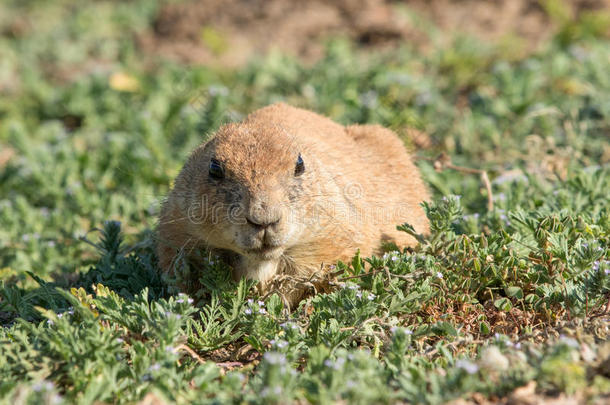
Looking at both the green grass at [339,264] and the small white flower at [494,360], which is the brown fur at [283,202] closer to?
the green grass at [339,264]

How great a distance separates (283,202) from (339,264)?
67 centimetres

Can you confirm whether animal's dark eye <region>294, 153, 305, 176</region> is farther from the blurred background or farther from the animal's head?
the blurred background

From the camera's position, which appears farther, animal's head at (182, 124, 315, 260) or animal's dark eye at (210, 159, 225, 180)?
animal's dark eye at (210, 159, 225, 180)

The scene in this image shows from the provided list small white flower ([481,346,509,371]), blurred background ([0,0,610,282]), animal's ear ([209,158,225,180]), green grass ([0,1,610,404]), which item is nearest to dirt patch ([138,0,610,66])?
blurred background ([0,0,610,282])

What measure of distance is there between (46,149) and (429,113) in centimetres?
420

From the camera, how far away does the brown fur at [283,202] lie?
3.93 m

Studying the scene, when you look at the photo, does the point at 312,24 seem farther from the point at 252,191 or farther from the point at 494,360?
the point at 494,360

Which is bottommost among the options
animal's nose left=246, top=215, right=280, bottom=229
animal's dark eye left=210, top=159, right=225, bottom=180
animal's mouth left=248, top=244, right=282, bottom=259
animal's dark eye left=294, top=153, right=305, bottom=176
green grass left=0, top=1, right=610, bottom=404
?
green grass left=0, top=1, right=610, bottom=404

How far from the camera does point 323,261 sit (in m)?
4.45

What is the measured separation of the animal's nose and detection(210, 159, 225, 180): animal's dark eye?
492 millimetres

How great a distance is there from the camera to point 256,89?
8.48 meters

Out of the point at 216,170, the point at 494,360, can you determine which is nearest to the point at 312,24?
the point at 216,170

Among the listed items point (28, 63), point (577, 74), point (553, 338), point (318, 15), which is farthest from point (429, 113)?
point (28, 63)

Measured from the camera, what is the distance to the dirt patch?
376 inches
